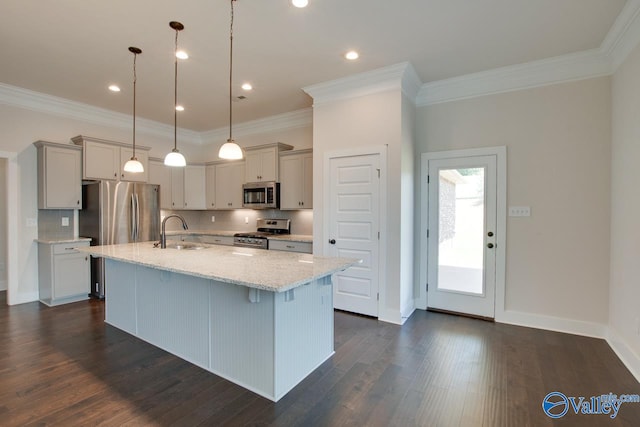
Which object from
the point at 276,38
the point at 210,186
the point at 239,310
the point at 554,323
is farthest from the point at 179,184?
the point at 554,323

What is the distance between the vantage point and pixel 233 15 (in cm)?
261

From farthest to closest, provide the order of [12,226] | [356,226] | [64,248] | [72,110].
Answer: [72,110]
[64,248]
[12,226]
[356,226]

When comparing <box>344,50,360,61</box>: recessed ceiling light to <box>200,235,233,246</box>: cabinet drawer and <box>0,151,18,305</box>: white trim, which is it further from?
<box>0,151,18,305</box>: white trim

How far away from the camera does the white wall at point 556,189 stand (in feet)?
10.6

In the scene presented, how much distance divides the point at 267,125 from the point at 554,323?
507 centimetres

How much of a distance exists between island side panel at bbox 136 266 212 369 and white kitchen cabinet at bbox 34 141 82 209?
232cm

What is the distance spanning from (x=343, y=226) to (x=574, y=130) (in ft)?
8.89

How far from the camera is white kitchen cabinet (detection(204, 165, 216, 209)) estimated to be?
20.3 ft

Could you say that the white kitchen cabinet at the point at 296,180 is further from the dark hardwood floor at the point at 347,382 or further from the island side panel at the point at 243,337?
the island side panel at the point at 243,337

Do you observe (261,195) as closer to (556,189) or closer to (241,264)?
(241,264)

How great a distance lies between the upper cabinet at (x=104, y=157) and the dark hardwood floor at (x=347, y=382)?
2.30 m

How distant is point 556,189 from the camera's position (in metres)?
3.42

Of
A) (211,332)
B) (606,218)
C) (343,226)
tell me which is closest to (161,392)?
(211,332)

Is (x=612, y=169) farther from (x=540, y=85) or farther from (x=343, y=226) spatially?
(x=343, y=226)
